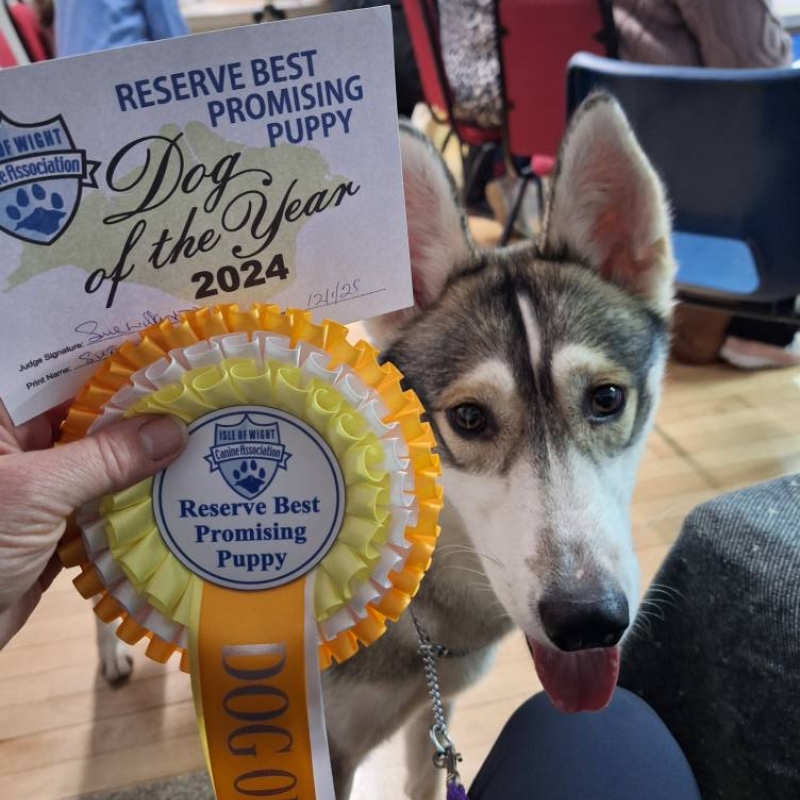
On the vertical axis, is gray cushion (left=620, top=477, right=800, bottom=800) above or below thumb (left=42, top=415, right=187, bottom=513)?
below

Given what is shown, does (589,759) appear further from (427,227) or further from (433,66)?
(433,66)

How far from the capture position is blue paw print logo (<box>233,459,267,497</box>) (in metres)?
Result: 0.58

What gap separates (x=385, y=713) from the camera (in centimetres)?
96

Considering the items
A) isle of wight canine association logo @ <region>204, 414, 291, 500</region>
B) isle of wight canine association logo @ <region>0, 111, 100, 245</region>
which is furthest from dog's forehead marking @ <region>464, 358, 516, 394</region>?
isle of wight canine association logo @ <region>0, 111, 100, 245</region>

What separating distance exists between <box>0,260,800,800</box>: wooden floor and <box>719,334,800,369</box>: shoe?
500 millimetres

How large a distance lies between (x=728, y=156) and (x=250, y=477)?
4.45 feet

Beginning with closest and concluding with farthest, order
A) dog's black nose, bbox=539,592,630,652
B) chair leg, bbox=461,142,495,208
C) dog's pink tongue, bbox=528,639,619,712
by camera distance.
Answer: dog's black nose, bbox=539,592,630,652
dog's pink tongue, bbox=528,639,619,712
chair leg, bbox=461,142,495,208

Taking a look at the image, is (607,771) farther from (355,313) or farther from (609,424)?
(355,313)

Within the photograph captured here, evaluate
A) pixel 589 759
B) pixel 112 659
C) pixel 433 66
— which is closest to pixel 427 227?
pixel 589 759

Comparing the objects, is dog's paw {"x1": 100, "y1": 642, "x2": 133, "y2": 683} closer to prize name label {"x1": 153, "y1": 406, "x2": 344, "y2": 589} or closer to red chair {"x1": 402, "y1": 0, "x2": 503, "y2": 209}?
prize name label {"x1": 153, "y1": 406, "x2": 344, "y2": 589}

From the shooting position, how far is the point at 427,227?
91cm

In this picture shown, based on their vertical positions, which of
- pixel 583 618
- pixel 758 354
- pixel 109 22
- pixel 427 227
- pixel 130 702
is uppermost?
pixel 109 22

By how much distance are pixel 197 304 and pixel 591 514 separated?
1.51ft

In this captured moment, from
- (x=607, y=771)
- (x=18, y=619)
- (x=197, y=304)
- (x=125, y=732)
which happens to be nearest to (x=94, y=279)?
(x=197, y=304)
